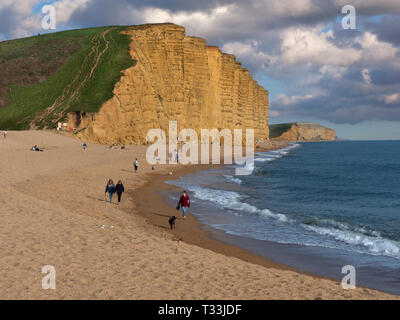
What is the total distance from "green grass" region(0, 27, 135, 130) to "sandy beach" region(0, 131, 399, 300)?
40983mm

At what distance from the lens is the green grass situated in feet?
197

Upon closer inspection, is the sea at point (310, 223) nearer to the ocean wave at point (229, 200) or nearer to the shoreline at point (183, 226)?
the ocean wave at point (229, 200)

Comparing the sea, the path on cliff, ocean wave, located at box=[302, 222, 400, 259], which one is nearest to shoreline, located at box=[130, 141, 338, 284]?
the sea

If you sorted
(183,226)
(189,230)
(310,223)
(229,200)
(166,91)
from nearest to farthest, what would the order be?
(189,230) → (183,226) → (310,223) → (229,200) → (166,91)

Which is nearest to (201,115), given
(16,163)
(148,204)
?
(16,163)

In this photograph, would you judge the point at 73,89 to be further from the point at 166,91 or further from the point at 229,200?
the point at 229,200

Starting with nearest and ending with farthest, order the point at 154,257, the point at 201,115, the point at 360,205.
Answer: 1. the point at 154,257
2. the point at 360,205
3. the point at 201,115

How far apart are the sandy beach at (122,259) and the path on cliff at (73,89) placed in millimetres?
40624

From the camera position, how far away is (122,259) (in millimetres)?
10695

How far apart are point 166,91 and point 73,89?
1908 centimetres

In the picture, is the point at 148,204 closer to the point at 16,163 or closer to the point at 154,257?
the point at 154,257

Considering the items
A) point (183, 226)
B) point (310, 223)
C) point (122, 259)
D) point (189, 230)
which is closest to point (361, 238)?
point (310, 223)
